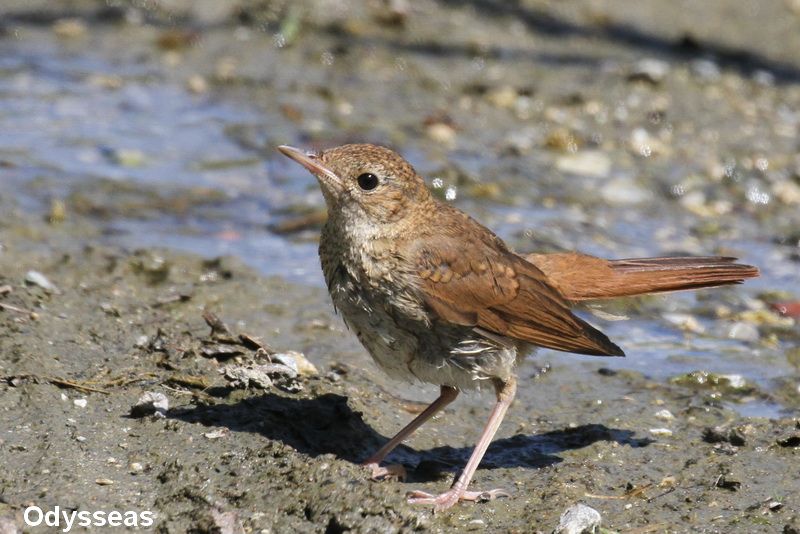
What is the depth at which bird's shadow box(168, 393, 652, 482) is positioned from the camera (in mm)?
5250

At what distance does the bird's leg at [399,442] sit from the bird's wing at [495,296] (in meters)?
0.44

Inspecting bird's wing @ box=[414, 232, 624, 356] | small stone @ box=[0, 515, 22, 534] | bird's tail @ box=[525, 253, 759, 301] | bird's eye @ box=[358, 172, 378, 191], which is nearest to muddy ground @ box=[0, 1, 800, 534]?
small stone @ box=[0, 515, 22, 534]

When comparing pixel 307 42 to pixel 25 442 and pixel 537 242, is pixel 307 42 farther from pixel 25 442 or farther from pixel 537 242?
pixel 25 442

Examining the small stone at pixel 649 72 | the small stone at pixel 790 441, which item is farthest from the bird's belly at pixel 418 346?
the small stone at pixel 649 72

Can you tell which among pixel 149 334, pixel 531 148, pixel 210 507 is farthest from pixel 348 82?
pixel 210 507

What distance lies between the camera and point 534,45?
38.5 feet

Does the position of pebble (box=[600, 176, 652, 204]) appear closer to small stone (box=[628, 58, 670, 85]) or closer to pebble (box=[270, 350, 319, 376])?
small stone (box=[628, 58, 670, 85])

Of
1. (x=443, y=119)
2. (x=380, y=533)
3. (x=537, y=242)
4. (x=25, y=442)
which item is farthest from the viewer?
(x=443, y=119)

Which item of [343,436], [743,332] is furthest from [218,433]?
[743,332]

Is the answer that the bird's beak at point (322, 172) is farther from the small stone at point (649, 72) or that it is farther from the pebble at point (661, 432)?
the small stone at point (649, 72)

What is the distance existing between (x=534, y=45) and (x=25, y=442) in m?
7.97

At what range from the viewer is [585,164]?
981 centimetres

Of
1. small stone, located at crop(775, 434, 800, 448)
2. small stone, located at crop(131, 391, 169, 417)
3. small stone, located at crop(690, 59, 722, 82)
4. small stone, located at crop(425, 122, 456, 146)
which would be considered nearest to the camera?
small stone, located at crop(131, 391, 169, 417)

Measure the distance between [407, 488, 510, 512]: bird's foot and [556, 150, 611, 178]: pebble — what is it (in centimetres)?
509
